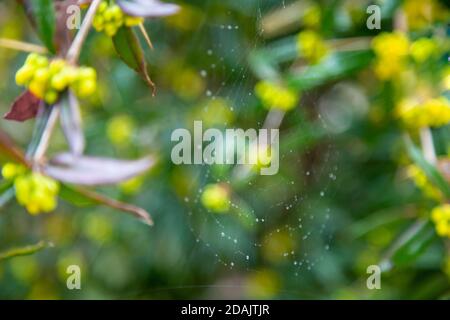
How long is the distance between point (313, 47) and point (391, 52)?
154 millimetres

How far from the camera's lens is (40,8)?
835mm

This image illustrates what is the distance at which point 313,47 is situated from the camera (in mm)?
1376

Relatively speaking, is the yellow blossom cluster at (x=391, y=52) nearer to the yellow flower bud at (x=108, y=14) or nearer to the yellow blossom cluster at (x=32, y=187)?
the yellow flower bud at (x=108, y=14)

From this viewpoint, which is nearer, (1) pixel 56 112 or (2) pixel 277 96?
(1) pixel 56 112

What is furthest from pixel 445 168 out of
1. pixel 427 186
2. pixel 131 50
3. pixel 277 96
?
pixel 131 50

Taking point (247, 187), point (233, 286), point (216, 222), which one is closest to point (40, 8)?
point (247, 187)

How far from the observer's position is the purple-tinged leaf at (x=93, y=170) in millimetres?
697

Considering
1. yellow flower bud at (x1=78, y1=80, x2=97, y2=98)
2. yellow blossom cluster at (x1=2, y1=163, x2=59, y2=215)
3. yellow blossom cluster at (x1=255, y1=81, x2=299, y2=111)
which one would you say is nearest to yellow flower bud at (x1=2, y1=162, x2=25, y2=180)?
yellow blossom cluster at (x1=2, y1=163, x2=59, y2=215)

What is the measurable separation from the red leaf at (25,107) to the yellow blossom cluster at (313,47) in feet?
2.30

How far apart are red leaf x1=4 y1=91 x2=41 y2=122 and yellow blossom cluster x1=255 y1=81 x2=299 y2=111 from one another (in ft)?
2.14

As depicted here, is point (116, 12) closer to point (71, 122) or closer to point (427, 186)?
point (71, 122)

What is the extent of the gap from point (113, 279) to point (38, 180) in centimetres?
137

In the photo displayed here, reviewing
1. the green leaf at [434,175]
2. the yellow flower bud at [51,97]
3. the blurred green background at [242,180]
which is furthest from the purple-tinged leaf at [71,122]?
the blurred green background at [242,180]

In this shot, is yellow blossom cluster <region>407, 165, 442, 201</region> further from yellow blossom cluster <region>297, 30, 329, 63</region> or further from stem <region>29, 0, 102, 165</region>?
stem <region>29, 0, 102, 165</region>
